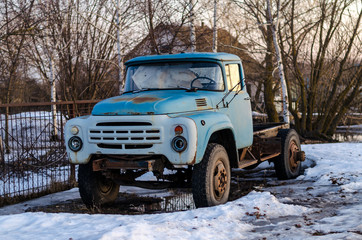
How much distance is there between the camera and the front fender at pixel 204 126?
20.7ft

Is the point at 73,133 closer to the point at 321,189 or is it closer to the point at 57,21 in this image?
the point at 321,189

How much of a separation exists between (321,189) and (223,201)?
6.61 feet

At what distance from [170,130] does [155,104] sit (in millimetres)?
416

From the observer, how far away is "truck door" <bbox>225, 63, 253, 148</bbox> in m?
7.82

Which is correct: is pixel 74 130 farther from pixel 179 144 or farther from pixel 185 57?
pixel 185 57

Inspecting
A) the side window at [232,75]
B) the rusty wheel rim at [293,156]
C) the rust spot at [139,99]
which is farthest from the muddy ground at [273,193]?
the side window at [232,75]

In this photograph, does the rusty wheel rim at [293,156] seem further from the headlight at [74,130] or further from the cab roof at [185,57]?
the headlight at [74,130]

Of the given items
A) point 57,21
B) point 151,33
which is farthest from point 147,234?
point 57,21

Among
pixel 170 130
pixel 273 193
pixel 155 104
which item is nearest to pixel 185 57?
pixel 155 104

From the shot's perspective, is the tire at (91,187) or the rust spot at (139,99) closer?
the rust spot at (139,99)

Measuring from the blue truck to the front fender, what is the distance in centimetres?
1

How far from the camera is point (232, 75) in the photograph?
318 inches

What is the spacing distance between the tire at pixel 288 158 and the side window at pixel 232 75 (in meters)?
2.12

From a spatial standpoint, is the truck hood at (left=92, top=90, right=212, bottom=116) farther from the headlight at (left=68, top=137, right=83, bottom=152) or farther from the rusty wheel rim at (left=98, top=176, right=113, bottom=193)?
the rusty wheel rim at (left=98, top=176, right=113, bottom=193)
